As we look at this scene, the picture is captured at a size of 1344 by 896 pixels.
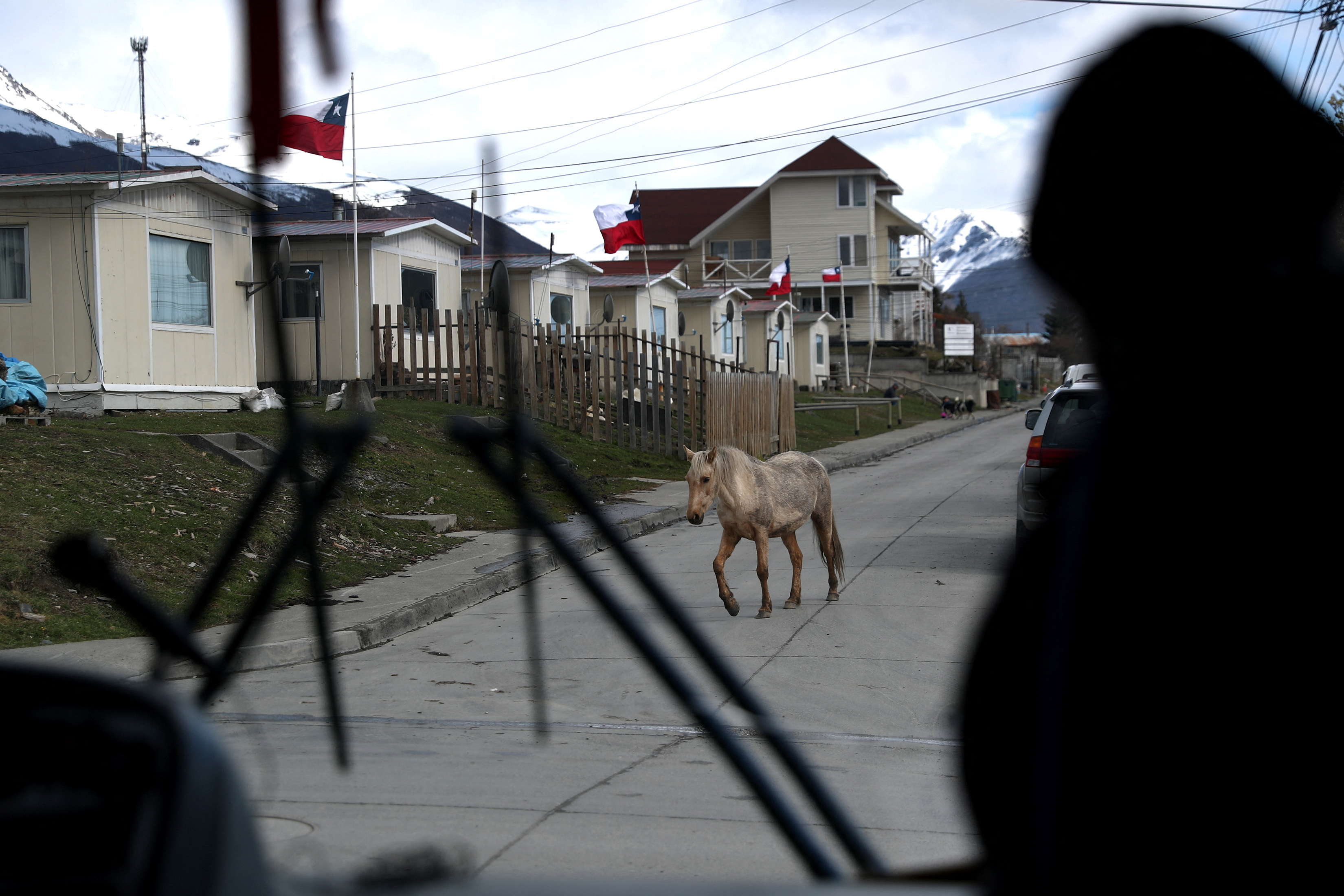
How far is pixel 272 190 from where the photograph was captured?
157 cm

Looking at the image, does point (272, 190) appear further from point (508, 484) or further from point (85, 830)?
point (85, 830)

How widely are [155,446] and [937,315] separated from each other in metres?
76.1

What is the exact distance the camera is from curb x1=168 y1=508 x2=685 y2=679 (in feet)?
24.8

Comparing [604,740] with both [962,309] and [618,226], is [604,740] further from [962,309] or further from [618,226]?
[962,309]

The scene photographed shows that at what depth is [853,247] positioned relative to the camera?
6197cm

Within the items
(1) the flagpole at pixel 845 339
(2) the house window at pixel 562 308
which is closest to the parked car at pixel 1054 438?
(2) the house window at pixel 562 308

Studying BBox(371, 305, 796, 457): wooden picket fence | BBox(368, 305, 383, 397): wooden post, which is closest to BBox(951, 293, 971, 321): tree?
BBox(371, 305, 796, 457): wooden picket fence

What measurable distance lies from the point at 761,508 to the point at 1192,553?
27.7 ft

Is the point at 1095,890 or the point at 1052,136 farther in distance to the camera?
the point at 1052,136

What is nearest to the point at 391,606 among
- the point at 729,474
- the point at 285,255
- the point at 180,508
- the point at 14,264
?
the point at 729,474

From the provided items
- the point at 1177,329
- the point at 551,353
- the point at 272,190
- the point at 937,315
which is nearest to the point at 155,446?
the point at 551,353

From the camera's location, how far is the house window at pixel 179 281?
59.6ft

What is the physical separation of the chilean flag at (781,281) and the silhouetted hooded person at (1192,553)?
4568 cm

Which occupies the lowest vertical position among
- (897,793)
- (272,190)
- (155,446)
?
(897,793)
